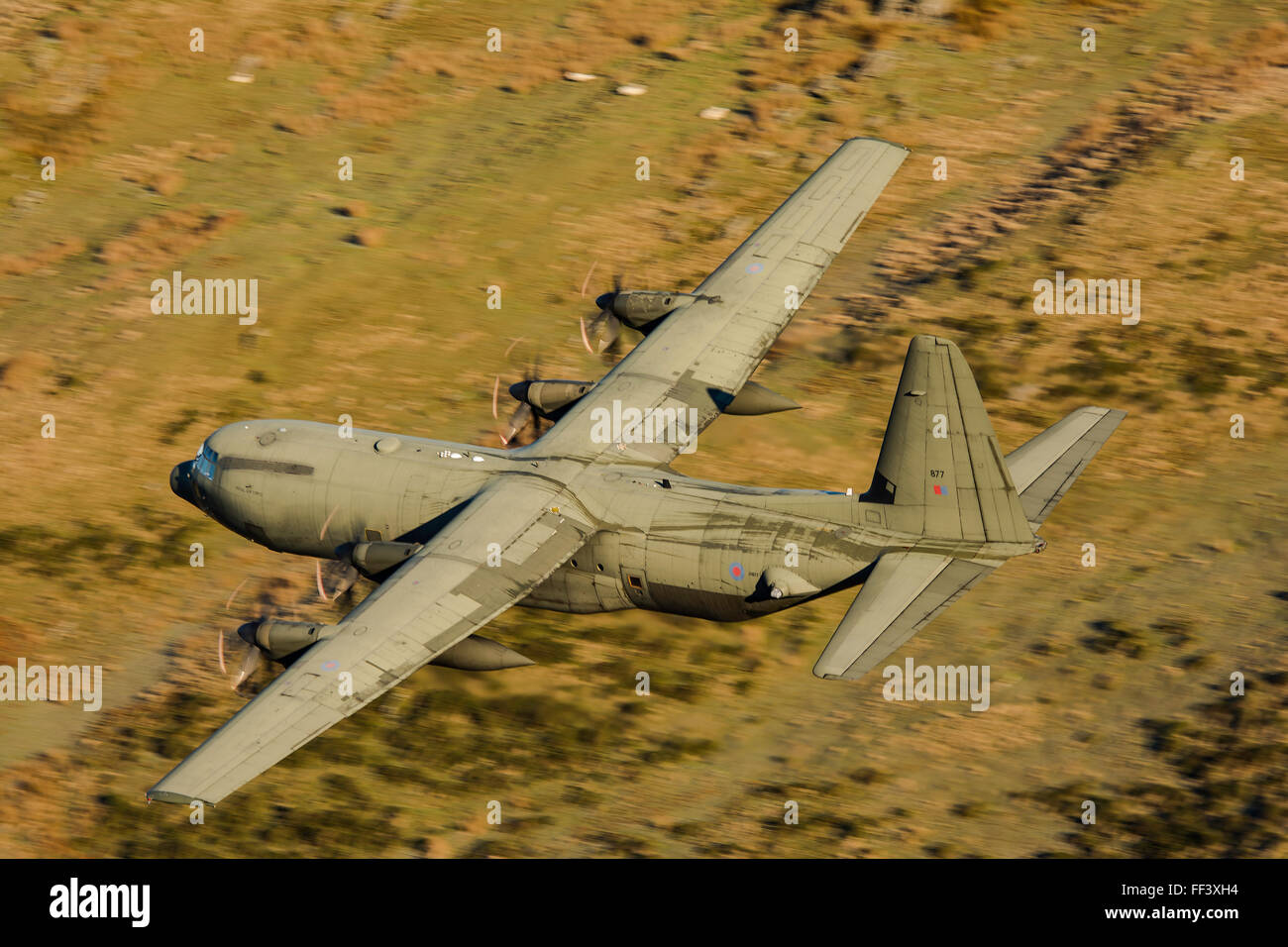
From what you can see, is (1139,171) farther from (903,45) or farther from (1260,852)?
(1260,852)

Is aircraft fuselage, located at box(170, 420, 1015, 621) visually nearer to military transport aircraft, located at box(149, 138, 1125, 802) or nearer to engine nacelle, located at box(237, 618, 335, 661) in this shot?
military transport aircraft, located at box(149, 138, 1125, 802)

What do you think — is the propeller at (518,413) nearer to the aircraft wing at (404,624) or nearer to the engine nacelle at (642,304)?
the engine nacelle at (642,304)

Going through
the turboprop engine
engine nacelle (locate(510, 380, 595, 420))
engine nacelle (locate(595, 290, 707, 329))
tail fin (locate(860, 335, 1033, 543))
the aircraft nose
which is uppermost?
engine nacelle (locate(595, 290, 707, 329))

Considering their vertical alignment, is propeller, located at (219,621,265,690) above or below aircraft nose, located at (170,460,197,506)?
below

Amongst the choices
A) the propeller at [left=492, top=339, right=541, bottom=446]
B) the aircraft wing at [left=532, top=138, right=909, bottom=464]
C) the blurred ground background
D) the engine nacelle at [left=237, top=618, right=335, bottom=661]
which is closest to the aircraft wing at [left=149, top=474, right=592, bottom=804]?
the engine nacelle at [left=237, top=618, right=335, bottom=661]

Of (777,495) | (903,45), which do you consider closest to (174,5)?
(903,45)

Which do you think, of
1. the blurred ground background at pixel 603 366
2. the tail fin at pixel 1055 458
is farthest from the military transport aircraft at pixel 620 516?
the blurred ground background at pixel 603 366

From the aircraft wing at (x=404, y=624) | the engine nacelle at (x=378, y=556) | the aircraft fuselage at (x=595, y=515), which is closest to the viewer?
the aircraft wing at (x=404, y=624)

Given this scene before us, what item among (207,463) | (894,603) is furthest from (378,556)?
(894,603)
